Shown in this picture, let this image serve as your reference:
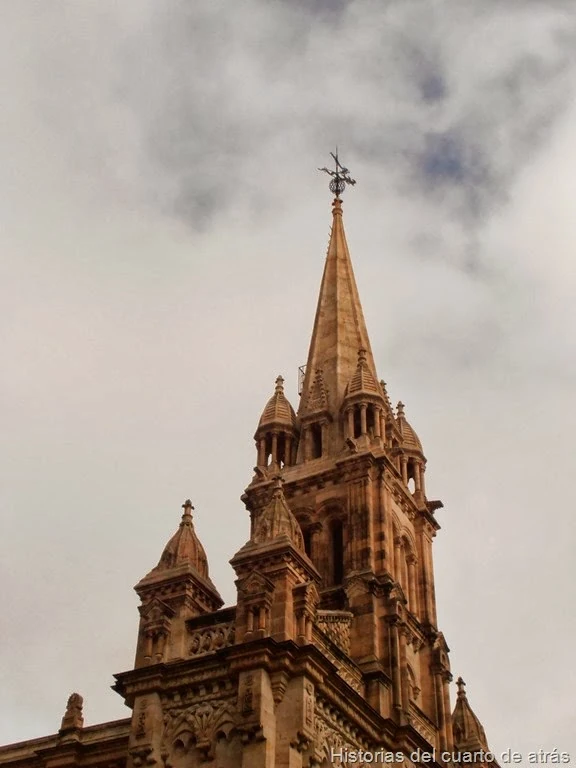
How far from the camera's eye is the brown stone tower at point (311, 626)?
29656 millimetres

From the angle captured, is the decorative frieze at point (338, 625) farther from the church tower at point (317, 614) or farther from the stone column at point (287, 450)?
the stone column at point (287, 450)

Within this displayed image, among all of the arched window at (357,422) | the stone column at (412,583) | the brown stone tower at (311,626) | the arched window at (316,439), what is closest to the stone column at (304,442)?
the brown stone tower at (311,626)

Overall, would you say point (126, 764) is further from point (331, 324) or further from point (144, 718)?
point (331, 324)

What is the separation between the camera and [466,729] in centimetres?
4044

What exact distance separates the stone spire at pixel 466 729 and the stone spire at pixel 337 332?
1195cm

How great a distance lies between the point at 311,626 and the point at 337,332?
19.4 meters

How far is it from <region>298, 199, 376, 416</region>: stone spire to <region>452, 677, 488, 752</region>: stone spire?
11946 mm

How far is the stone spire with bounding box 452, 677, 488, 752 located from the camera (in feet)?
131

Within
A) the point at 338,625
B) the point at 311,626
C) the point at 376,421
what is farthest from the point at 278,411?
the point at 311,626

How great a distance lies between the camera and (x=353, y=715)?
32188 millimetres

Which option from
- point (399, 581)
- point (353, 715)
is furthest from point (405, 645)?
point (353, 715)

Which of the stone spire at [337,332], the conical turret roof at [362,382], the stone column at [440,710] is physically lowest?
the stone column at [440,710]

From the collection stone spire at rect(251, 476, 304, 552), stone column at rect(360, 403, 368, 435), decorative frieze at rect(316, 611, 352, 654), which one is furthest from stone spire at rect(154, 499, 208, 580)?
stone column at rect(360, 403, 368, 435)

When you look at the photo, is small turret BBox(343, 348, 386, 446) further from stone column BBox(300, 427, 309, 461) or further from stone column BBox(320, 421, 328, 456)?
stone column BBox(300, 427, 309, 461)
